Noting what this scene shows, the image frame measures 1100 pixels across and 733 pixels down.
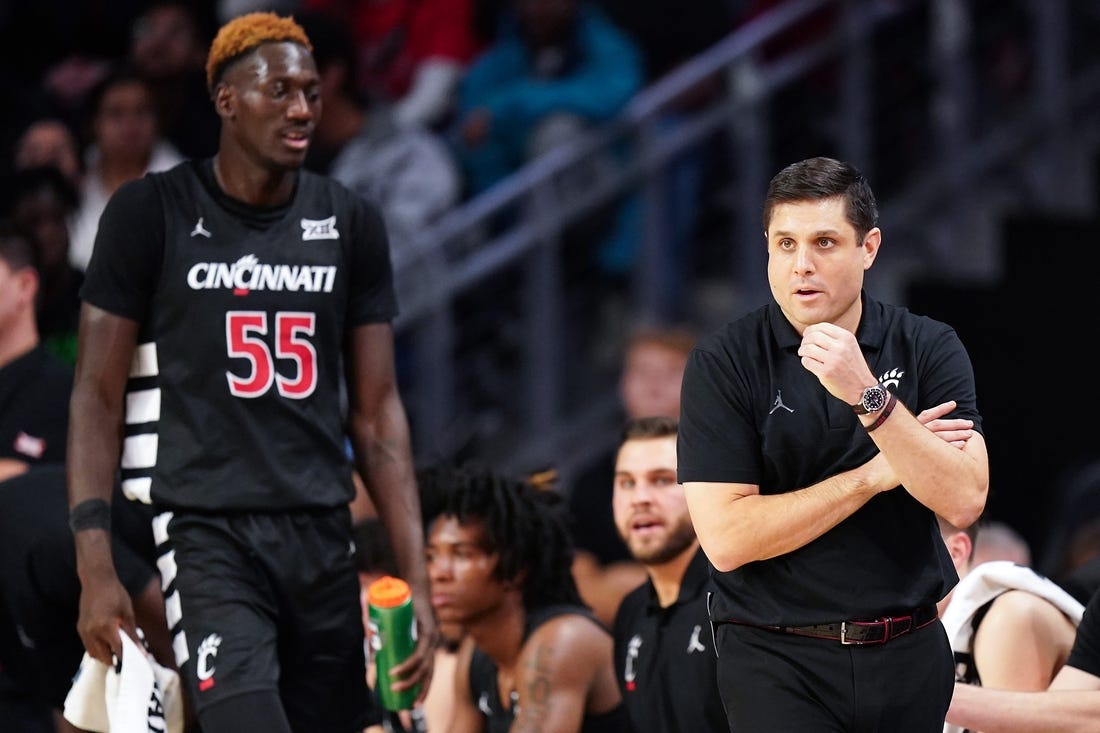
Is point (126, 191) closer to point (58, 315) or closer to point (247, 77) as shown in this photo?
point (247, 77)

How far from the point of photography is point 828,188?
13.1 ft

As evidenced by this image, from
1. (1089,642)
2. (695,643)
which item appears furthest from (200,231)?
(1089,642)

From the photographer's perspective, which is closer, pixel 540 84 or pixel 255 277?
pixel 255 277

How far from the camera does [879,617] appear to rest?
401 cm

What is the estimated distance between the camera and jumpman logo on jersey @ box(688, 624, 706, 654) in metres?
5.27

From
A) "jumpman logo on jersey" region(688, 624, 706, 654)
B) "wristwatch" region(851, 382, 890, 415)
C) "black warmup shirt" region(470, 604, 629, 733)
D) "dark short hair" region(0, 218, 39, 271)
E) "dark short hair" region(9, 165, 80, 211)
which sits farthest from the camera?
"dark short hair" region(9, 165, 80, 211)

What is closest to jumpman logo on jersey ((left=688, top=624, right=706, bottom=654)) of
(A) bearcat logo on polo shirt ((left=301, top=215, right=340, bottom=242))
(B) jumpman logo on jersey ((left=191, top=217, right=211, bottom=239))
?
(A) bearcat logo on polo shirt ((left=301, top=215, right=340, bottom=242))

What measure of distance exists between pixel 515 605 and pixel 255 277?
158cm

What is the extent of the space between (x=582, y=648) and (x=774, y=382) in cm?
189

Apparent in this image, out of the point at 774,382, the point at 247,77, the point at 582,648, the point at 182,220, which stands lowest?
the point at 582,648

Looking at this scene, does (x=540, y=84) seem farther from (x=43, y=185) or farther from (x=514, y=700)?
(x=514, y=700)

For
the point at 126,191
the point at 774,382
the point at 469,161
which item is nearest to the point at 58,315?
the point at 469,161

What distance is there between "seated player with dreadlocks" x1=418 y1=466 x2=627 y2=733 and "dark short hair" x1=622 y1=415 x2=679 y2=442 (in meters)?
0.47

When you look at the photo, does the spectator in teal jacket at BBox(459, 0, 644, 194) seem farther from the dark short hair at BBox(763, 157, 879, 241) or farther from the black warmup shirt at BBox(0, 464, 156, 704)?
the dark short hair at BBox(763, 157, 879, 241)
